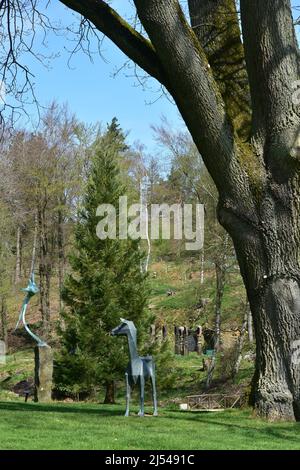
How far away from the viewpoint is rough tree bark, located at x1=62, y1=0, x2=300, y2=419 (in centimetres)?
735

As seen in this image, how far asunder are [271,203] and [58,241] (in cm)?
2514

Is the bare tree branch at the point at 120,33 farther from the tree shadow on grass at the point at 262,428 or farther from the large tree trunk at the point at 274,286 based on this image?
the tree shadow on grass at the point at 262,428

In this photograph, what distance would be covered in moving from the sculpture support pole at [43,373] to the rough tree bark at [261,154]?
869 cm

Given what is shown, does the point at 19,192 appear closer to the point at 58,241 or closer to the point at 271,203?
the point at 58,241

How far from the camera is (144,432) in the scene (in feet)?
21.0

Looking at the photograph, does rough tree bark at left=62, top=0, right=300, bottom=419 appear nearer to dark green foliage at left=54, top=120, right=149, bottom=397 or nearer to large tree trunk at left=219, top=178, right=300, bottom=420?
large tree trunk at left=219, top=178, right=300, bottom=420

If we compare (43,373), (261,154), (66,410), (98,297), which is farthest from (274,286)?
(98,297)

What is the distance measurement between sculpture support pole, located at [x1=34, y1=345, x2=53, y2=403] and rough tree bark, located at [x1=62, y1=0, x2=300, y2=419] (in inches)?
342

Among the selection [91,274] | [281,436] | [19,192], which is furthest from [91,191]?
[281,436]

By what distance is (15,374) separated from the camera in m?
25.2

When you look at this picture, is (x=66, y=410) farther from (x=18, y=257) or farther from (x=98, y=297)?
(x=18, y=257)

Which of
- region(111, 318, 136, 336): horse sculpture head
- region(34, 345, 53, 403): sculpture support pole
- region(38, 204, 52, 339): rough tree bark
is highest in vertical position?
region(38, 204, 52, 339): rough tree bark

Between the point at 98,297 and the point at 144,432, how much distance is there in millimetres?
13015

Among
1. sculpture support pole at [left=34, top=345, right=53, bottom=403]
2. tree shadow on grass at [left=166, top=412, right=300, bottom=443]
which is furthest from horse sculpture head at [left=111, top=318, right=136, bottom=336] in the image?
sculpture support pole at [left=34, top=345, right=53, bottom=403]
